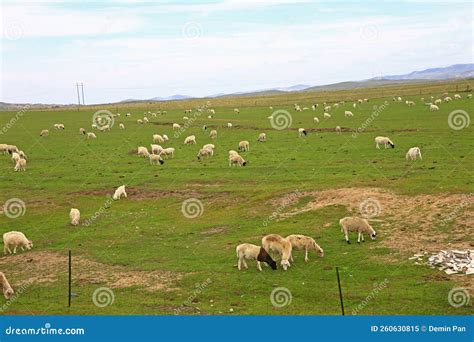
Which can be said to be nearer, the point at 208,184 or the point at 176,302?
the point at 176,302

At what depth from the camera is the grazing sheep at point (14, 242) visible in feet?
81.5

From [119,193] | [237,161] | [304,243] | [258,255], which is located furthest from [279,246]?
[237,161]

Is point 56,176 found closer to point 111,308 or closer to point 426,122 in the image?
point 111,308

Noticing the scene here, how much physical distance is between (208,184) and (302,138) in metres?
19.8

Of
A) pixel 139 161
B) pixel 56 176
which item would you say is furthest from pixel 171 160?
pixel 56 176

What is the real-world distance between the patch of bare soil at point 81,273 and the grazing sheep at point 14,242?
29.6 inches

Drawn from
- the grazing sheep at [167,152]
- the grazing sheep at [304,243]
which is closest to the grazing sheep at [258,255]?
the grazing sheep at [304,243]

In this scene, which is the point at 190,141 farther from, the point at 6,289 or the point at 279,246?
the point at 6,289

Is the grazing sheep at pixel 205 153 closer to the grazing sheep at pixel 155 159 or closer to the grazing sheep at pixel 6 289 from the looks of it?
the grazing sheep at pixel 155 159

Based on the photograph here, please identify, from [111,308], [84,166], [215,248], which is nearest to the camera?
[111,308]

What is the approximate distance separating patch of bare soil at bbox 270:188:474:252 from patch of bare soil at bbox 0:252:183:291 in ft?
29.9

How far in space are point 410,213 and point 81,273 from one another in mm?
15218

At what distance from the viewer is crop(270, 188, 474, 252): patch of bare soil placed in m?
22.1

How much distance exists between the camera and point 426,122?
5794 cm
